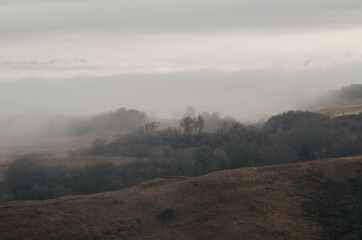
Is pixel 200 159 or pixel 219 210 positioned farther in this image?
pixel 200 159

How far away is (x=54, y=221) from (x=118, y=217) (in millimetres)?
9850

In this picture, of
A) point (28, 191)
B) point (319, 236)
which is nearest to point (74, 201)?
point (319, 236)

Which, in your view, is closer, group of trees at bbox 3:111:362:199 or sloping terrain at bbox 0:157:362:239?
sloping terrain at bbox 0:157:362:239

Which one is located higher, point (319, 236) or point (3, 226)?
point (3, 226)

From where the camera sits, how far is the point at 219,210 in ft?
233

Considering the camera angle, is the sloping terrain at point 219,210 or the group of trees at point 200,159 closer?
the sloping terrain at point 219,210

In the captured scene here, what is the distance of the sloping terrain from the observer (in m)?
63.9

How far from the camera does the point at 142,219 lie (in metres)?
71.4

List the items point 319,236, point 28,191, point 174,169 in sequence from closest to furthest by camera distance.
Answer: point 319,236
point 28,191
point 174,169

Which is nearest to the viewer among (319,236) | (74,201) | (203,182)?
(319,236)

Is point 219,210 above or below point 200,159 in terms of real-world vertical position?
above

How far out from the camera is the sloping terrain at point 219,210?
210 ft

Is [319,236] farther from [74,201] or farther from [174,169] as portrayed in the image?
[174,169]

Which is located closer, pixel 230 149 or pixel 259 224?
pixel 259 224
